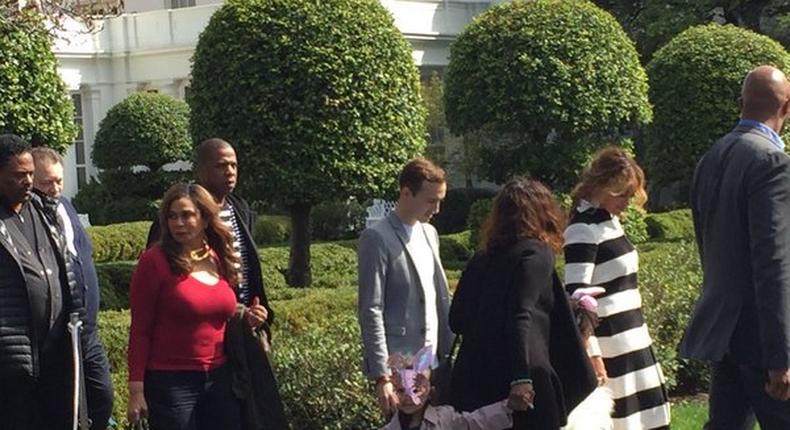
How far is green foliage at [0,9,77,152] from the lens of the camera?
33.9ft

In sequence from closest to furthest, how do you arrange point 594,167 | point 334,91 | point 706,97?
1. point 594,167
2. point 334,91
3. point 706,97

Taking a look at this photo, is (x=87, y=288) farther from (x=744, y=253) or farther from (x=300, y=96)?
(x=300, y=96)

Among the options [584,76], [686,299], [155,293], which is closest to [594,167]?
[155,293]

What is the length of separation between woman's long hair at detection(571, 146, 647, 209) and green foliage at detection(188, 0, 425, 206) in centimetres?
633

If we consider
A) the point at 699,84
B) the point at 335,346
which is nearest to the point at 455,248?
the point at 699,84

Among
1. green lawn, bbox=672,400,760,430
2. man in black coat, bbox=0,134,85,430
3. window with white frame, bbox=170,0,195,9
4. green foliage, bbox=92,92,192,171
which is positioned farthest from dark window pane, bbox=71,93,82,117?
man in black coat, bbox=0,134,85,430

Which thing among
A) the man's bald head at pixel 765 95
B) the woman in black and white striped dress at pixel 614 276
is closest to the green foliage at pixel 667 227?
the woman in black and white striped dress at pixel 614 276

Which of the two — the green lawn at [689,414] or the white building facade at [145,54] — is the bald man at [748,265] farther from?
the white building facade at [145,54]

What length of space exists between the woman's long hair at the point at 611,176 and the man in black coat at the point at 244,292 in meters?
1.58

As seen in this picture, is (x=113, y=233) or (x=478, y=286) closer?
(x=478, y=286)

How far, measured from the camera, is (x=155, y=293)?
19.0ft

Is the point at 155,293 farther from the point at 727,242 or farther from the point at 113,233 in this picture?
the point at 113,233

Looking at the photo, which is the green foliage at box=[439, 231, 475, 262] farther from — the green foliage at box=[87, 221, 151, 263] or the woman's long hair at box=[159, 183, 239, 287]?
the woman's long hair at box=[159, 183, 239, 287]

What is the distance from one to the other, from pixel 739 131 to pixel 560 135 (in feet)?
34.6
